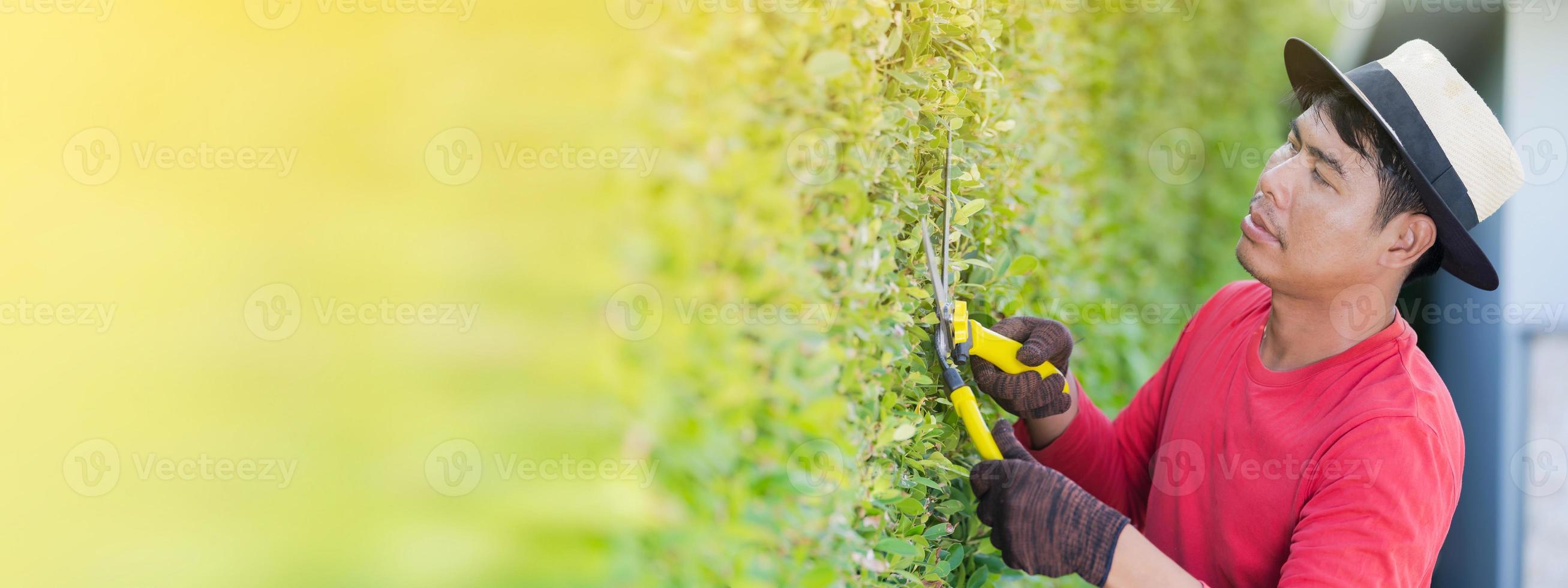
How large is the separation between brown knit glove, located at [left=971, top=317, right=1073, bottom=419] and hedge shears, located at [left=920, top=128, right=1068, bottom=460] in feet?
0.23

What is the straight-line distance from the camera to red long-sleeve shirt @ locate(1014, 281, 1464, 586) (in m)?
1.66

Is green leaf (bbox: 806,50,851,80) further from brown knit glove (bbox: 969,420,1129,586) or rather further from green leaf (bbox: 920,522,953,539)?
green leaf (bbox: 920,522,953,539)

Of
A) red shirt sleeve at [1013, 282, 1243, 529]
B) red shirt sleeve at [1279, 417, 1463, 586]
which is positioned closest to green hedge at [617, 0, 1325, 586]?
red shirt sleeve at [1013, 282, 1243, 529]

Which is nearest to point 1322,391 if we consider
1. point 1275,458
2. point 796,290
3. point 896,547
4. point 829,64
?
point 1275,458

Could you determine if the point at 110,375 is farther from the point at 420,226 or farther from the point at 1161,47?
the point at 1161,47

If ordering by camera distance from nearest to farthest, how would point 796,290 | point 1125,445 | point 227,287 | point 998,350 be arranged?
1. point 227,287
2. point 796,290
3. point 998,350
4. point 1125,445

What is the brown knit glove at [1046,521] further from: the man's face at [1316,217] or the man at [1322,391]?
the man's face at [1316,217]

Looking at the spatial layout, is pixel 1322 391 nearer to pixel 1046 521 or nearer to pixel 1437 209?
pixel 1437 209

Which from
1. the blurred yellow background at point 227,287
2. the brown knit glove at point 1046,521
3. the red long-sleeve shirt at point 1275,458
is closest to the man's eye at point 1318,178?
the red long-sleeve shirt at point 1275,458

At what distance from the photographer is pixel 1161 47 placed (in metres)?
5.32

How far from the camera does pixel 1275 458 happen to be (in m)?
1.90

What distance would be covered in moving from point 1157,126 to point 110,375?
17.3 feet

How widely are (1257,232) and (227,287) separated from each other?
1815 mm

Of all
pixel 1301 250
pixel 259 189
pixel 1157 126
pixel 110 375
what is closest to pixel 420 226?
pixel 259 189
